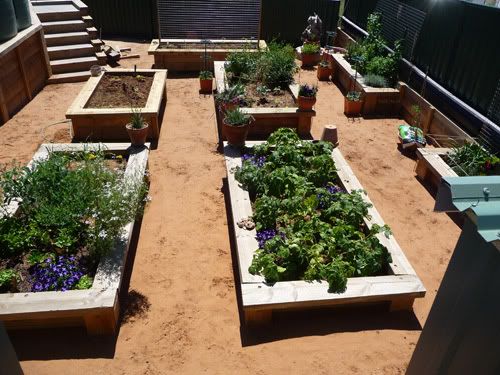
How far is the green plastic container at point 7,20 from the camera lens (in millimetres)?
7887

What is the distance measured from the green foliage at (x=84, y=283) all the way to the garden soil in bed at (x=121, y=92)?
163 inches

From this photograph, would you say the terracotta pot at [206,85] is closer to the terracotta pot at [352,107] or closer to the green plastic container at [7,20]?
the terracotta pot at [352,107]

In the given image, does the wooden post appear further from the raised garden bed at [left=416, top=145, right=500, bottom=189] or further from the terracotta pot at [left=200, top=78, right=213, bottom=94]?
the terracotta pot at [left=200, top=78, right=213, bottom=94]

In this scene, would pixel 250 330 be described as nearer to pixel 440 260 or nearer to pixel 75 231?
pixel 75 231

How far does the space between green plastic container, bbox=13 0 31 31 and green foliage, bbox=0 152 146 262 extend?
5632 millimetres

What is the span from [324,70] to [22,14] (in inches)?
261

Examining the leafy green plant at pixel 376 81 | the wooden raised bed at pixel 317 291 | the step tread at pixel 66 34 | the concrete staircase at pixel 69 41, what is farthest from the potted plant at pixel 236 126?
the step tread at pixel 66 34

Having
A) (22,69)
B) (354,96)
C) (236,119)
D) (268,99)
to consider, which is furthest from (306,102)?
(22,69)

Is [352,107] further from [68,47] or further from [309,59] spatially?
[68,47]

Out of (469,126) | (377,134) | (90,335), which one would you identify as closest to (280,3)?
(377,134)

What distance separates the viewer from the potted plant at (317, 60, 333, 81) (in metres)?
10.5

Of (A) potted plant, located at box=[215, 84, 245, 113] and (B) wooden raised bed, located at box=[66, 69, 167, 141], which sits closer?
(B) wooden raised bed, located at box=[66, 69, 167, 141]

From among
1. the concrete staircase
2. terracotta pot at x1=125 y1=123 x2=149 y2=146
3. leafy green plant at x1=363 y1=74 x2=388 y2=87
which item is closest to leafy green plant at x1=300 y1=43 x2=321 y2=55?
leafy green plant at x1=363 y1=74 x2=388 y2=87

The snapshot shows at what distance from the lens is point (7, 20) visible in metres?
8.05
